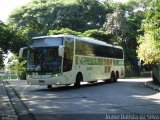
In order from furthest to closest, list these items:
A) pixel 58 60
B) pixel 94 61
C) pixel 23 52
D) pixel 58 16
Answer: pixel 58 16
pixel 94 61
pixel 23 52
pixel 58 60

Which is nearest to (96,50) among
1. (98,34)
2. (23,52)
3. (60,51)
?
(23,52)

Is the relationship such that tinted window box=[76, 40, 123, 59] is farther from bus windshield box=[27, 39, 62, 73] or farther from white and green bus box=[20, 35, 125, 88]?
bus windshield box=[27, 39, 62, 73]

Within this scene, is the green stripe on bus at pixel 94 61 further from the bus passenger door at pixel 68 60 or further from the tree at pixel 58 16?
the tree at pixel 58 16

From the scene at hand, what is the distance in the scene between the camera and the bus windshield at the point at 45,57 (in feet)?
69.8

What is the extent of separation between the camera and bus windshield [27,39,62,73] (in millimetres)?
21281

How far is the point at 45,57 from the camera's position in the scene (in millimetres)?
21406

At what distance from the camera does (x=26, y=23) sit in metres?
64.4

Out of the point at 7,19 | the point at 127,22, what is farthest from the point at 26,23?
the point at 127,22

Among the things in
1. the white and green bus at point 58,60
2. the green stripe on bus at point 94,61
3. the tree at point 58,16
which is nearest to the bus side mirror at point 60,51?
the white and green bus at point 58,60

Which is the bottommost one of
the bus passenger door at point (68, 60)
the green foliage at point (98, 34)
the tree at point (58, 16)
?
the bus passenger door at point (68, 60)

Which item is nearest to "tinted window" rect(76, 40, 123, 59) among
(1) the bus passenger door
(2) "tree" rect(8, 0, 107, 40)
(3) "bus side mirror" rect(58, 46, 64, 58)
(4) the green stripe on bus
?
(4) the green stripe on bus

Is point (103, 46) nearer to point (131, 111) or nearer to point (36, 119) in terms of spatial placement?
point (131, 111)

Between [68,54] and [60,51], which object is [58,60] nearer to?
[60,51]

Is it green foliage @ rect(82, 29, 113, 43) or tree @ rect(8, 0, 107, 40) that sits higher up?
tree @ rect(8, 0, 107, 40)
